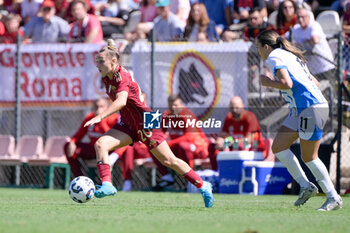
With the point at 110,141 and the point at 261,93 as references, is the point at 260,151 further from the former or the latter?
the point at 110,141

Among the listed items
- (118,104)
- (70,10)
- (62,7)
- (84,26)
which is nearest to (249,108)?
(84,26)

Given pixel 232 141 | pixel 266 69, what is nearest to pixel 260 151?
pixel 232 141

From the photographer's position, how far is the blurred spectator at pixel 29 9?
61.2ft

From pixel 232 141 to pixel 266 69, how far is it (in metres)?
1.60

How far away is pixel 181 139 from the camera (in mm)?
14617

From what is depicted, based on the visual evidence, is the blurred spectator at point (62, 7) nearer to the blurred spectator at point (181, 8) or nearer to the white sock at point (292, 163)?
the blurred spectator at point (181, 8)

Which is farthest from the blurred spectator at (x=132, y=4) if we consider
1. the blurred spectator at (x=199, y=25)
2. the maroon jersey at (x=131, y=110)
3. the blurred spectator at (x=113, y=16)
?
the maroon jersey at (x=131, y=110)

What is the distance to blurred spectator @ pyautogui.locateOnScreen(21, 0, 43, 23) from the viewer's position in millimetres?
18641

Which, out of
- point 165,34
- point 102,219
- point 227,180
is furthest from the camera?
point 165,34

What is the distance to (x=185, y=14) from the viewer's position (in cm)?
1717

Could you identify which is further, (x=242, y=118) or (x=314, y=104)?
(x=242, y=118)

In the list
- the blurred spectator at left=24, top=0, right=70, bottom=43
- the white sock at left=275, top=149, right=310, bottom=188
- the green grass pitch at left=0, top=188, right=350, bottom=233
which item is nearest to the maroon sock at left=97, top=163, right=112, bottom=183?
the green grass pitch at left=0, top=188, right=350, bottom=233

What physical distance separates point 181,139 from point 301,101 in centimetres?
588

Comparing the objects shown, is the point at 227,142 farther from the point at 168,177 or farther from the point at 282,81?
the point at 282,81
